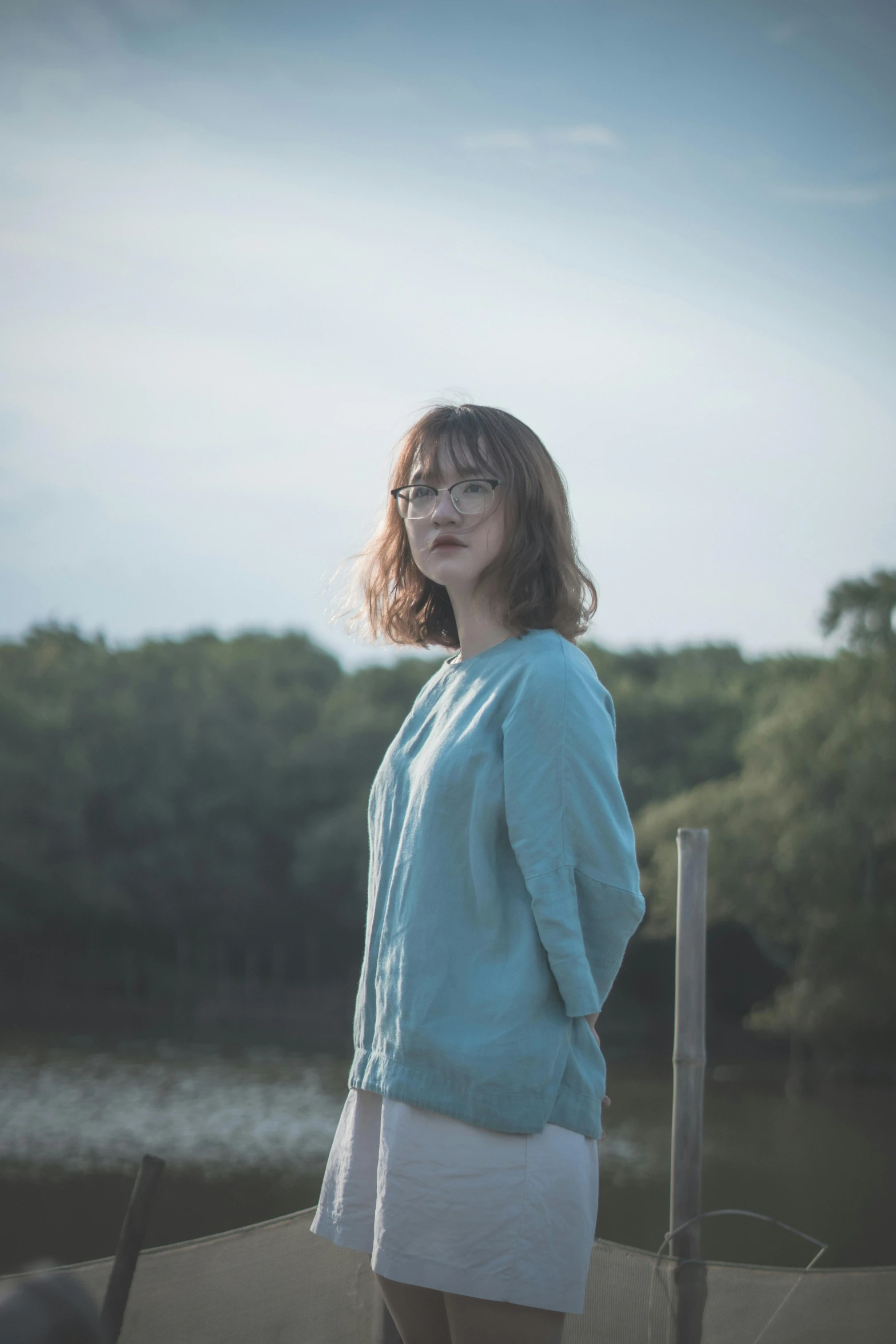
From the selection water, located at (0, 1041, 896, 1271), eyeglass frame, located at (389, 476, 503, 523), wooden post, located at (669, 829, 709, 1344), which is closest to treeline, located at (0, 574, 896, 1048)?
water, located at (0, 1041, 896, 1271)

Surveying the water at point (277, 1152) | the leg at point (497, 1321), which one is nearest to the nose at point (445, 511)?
the leg at point (497, 1321)

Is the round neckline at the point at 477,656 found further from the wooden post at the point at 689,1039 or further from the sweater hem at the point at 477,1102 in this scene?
the wooden post at the point at 689,1039

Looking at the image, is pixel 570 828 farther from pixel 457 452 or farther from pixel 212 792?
pixel 212 792

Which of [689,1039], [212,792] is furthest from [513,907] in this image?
[212,792]

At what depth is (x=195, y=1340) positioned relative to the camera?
2.95m

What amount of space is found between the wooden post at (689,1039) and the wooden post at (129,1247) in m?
1.75

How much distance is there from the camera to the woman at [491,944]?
1.54 meters

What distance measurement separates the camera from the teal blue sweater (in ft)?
5.10

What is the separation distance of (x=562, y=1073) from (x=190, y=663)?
36.6 metres

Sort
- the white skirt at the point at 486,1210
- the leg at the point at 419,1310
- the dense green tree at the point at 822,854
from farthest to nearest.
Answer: the dense green tree at the point at 822,854
the leg at the point at 419,1310
the white skirt at the point at 486,1210

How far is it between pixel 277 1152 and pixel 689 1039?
42.1ft

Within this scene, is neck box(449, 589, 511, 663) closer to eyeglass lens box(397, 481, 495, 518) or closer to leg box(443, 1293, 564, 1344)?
eyeglass lens box(397, 481, 495, 518)

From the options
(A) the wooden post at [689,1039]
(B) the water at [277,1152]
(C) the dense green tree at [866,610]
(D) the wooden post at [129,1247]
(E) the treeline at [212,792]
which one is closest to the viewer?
(D) the wooden post at [129,1247]

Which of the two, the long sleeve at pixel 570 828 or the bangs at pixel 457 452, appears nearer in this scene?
the long sleeve at pixel 570 828
